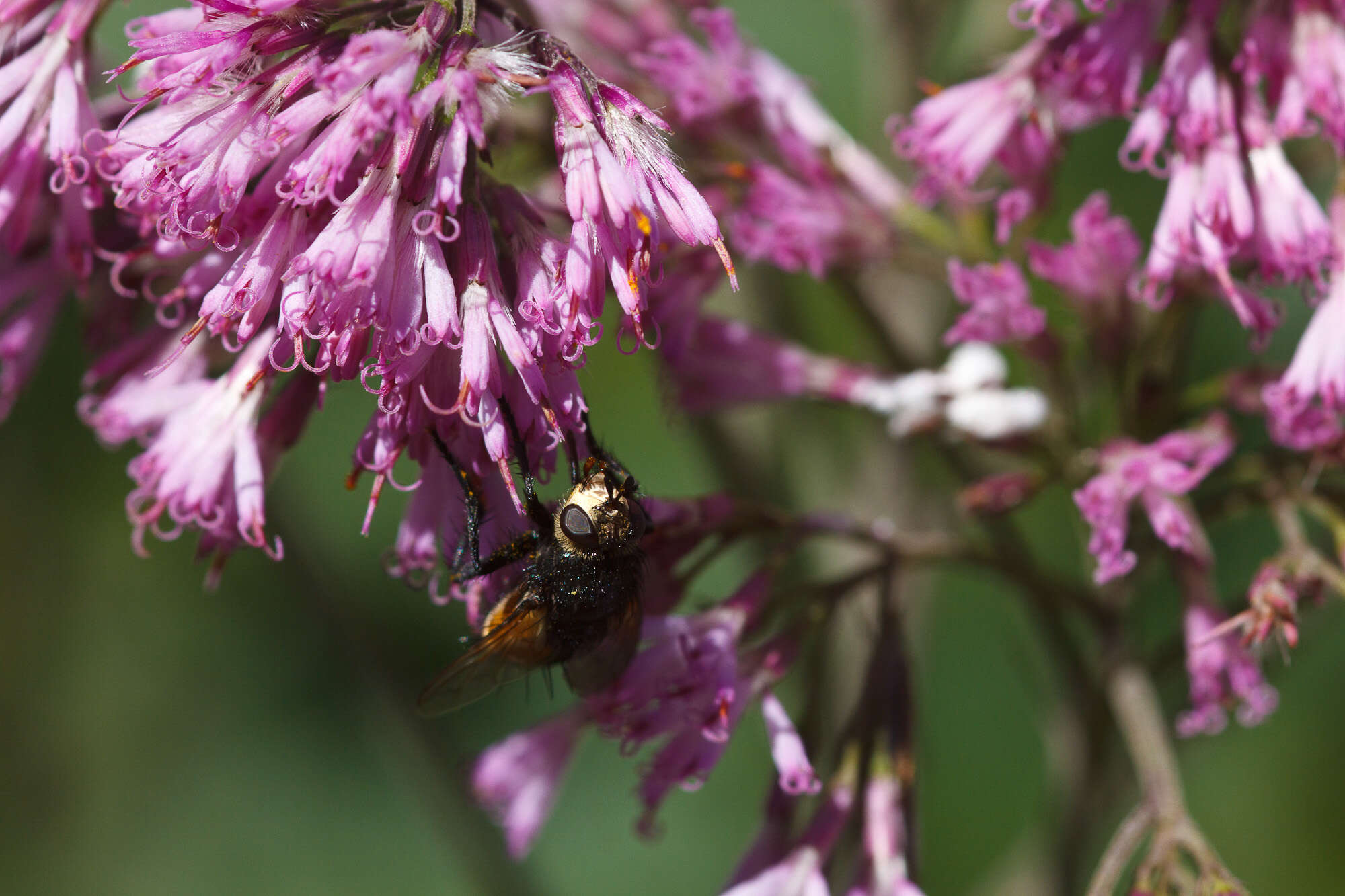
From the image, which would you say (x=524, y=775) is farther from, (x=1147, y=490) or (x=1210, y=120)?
(x=1210, y=120)

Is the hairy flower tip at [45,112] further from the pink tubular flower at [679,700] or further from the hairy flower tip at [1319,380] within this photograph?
the hairy flower tip at [1319,380]

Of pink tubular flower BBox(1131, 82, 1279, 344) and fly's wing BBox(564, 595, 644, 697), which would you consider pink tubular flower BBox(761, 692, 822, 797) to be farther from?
pink tubular flower BBox(1131, 82, 1279, 344)

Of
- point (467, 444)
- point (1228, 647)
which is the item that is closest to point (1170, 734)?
point (1228, 647)

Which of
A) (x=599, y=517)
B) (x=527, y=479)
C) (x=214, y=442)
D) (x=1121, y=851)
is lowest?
(x=1121, y=851)

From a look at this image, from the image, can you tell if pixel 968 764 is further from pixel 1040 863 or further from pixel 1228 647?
pixel 1228 647

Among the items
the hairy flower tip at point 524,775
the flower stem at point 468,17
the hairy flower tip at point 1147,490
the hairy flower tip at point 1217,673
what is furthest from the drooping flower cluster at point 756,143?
the hairy flower tip at point 524,775

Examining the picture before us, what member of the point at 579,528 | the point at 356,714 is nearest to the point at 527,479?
the point at 579,528
